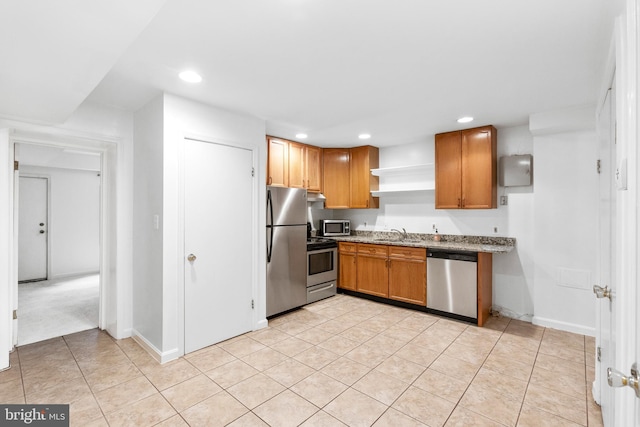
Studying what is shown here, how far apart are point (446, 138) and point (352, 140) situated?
4.45 ft

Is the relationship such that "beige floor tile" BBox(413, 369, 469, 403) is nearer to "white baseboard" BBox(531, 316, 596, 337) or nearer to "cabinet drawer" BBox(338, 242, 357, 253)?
"white baseboard" BBox(531, 316, 596, 337)

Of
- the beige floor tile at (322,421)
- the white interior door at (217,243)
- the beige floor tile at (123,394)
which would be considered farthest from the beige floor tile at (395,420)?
the white interior door at (217,243)

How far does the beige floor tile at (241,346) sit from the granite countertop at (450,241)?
2170 mm

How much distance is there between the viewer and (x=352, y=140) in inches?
184

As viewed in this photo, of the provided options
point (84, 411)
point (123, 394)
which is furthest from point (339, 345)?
point (84, 411)

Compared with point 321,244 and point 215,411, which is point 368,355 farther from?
point 321,244

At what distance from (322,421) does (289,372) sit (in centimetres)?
66

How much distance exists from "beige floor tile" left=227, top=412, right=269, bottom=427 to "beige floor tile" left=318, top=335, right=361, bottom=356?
108 centimetres

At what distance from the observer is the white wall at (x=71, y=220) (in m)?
6.05

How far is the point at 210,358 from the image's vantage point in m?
2.80

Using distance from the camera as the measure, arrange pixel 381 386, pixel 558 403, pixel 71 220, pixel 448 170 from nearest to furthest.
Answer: pixel 558 403 → pixel 381 386 → pixel 448 170 → pixel 71 220

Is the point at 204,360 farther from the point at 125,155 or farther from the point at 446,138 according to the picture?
the point at 446,138

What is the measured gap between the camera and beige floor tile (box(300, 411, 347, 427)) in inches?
75.6

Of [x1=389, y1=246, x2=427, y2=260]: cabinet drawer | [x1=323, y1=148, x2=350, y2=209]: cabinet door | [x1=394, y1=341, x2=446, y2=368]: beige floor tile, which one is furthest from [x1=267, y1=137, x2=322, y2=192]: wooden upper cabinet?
[x1=394, y1=341, x2=446, y2=368]: beige floor tile
